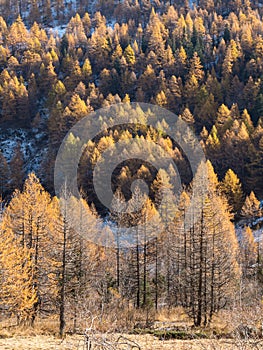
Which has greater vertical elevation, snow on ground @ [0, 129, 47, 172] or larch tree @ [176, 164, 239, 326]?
snow on ground @ [0, 129, 47, 172]

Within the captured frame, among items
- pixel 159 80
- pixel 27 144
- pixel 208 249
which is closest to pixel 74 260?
pixel 208 249

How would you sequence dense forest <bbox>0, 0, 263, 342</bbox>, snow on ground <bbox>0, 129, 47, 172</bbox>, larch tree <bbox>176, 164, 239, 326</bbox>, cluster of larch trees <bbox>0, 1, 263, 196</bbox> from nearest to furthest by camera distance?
1. larch tree <bbox>176, 164, 239, 326</bbox>
2. dense forest <bbox>0, 0, 263, 342</bbox>
3. cluster of larch trees <bbox>0, 1, 263, 196</bbox>
4. snow on ground <bbox>0, 129, 47, 172</bbox>

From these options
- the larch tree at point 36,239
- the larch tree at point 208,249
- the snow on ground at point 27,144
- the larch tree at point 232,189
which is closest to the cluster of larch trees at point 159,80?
the snow on ground at point 27,144

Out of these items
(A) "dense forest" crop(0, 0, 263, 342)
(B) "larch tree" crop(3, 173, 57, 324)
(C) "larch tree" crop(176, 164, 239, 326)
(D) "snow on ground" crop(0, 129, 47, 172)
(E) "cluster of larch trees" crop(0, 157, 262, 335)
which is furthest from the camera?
(D) "snow on ground" crop(0, 129, 47, 172)

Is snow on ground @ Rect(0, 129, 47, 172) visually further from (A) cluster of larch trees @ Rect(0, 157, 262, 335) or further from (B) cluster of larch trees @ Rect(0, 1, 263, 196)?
(A) cluster of larch trees @ Rect(0, 157, 262, 335)

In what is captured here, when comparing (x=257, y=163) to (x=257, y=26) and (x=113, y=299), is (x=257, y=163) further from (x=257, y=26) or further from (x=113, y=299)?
(x=257, y=26)

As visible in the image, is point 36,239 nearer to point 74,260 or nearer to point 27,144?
point 74,260

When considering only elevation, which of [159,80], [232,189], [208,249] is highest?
[159,80]

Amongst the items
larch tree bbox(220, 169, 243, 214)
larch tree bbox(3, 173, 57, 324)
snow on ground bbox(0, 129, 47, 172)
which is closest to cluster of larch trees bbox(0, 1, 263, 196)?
snow on ground bbox(0, 129, 47, 172)

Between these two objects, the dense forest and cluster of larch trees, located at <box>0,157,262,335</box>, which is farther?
the dense forest

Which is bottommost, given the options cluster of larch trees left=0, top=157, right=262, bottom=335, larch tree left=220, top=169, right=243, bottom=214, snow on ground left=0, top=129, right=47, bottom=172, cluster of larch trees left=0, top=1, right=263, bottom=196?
cluster of larch trees left=0, top=157, right=262, bottom=335
